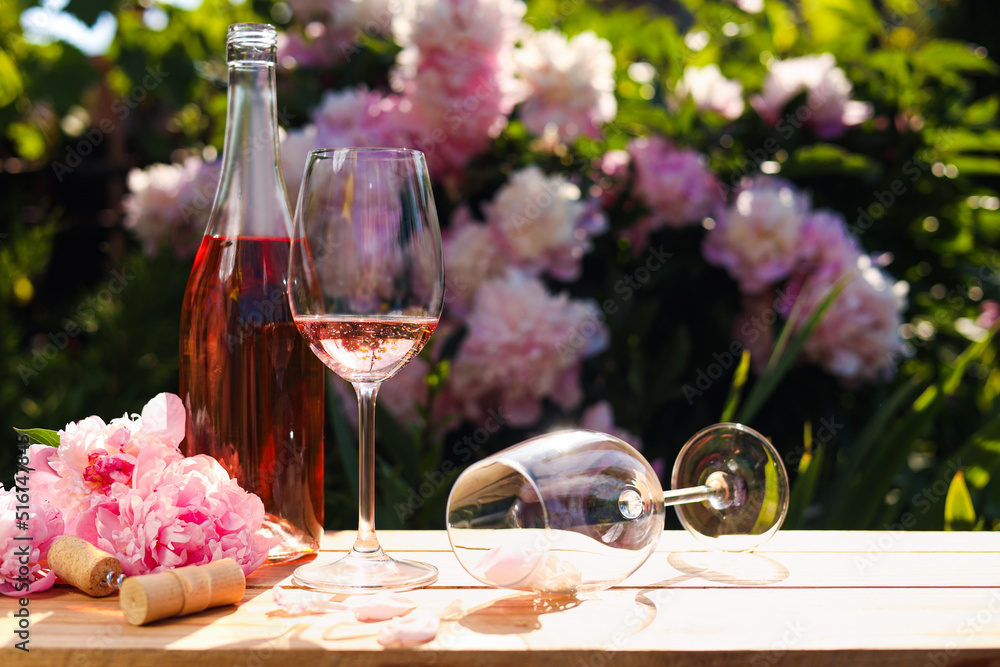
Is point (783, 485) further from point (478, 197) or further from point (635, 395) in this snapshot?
point (478, 197)

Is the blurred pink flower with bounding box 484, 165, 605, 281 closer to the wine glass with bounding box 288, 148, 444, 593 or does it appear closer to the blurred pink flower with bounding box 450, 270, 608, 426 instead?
the blurred pink flower with bounding box 450, 270, 608, 426

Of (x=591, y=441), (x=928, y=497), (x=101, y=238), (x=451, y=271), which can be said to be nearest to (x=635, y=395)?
(x=451, y=271)

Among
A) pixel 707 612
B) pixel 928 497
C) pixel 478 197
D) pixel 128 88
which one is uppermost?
pixel 128 88

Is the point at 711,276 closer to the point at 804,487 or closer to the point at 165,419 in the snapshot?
the point at 804,487

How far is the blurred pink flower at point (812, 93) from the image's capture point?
6.20 ft

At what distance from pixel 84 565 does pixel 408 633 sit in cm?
30

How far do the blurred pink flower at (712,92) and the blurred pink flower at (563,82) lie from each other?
26 centimetres

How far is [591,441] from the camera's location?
2.64 feet

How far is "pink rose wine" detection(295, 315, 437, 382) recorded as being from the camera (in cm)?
82

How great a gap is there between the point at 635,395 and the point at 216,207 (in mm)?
1034

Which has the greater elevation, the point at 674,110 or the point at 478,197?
the point at 674,110

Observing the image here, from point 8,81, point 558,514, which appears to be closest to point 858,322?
point 558,514

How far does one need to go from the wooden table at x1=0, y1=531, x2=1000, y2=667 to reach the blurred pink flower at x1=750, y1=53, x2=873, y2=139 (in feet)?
3.96

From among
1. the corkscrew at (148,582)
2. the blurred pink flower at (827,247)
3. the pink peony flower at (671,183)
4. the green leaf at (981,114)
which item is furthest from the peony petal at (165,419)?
the green leaf at (981,114)
